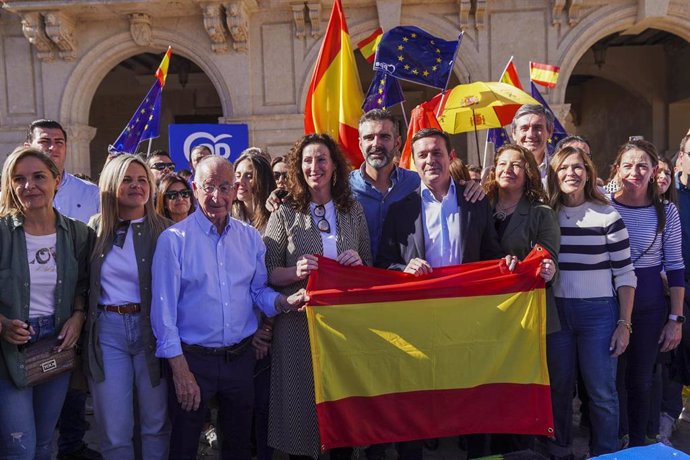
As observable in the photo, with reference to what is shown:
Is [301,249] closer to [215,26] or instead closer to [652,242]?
[652,242]

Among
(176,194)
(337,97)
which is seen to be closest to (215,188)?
(176,194)

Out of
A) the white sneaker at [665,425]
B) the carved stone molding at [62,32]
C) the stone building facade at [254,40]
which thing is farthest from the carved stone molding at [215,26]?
the white sneaker at [665,425]

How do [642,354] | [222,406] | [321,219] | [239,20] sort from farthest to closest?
[239,20] < [642,354] < [321,219] < [222,406]

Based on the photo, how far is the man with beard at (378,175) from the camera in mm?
3463

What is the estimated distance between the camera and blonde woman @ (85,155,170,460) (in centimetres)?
285

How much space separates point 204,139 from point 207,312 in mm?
4191

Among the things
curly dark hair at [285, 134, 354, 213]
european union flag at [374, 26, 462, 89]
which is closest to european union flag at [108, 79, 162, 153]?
→ european union flag at [374, 26, 462, 89]

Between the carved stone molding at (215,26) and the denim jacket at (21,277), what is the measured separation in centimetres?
683

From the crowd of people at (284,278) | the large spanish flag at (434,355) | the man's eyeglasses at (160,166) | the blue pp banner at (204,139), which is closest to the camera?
the crowd of people at (284,278)

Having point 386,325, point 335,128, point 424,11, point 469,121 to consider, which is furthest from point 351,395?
point 424,11

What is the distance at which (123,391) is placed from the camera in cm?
286

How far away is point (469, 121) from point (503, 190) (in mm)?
2674

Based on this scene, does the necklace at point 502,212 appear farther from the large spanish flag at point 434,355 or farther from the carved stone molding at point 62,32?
the carved stone molding at point 62,32

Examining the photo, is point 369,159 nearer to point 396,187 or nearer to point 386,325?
point 396,187
